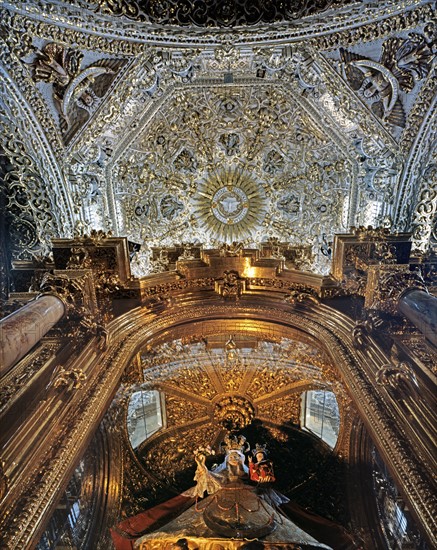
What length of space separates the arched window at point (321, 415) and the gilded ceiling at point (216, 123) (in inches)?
177

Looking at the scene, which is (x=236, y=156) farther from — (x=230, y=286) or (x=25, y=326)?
(x=25, y=326)

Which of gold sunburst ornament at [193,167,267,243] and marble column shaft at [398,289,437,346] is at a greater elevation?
gold sunburst ornament at [193,167,267,243]

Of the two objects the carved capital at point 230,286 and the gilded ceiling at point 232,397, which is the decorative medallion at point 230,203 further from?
the gilded ceiling at point 232,397

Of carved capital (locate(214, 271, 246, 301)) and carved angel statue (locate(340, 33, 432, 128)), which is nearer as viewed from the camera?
carved angel statue (locate(340, 33, 432, 128))

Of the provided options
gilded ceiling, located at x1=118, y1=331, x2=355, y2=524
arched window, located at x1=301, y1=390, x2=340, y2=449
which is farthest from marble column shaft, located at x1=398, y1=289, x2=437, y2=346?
arched window, located at x1=301, y1=390, x2=340, y2=449

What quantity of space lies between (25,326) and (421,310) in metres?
5.65

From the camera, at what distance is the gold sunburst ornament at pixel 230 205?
11328 mm

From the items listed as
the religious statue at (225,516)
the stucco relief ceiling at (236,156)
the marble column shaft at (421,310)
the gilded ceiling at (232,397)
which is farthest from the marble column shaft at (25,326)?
the marble column shaft at (421,310)

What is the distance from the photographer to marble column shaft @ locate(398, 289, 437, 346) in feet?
21.9

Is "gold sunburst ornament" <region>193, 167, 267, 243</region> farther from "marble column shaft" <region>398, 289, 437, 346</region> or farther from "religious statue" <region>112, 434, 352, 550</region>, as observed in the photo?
"religious statue" <region>112, 434, 352, 550</region>

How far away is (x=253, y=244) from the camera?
37.6 ft

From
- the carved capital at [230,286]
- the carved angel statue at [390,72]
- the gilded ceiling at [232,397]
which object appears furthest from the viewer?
the carved capital at [230,286]

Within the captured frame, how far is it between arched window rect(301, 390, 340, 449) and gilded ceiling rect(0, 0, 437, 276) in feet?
14.8

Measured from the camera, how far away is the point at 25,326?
634 cm
